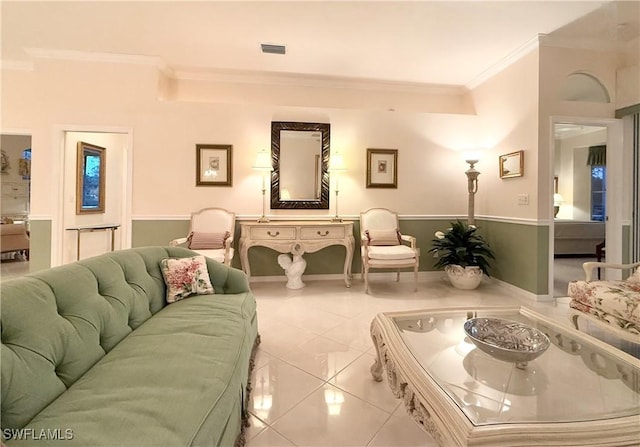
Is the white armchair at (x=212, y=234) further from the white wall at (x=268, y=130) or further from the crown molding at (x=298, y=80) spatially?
the crown molding at (x=298, y=80)

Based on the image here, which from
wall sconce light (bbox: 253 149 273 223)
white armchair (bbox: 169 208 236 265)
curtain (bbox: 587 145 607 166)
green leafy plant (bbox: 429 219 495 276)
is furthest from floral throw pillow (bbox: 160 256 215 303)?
curtain (bbox: 587 145 607 166)

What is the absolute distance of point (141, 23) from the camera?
117 inches

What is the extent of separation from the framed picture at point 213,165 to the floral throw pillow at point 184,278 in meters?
2.07

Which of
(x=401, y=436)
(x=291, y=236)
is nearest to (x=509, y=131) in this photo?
(x=291, y=236)

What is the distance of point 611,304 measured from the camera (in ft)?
6.54

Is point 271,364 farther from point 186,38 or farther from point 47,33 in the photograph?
point 47,33

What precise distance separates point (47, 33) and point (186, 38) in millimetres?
1409

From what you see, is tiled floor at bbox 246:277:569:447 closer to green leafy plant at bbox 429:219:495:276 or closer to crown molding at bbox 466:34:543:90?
green leafy plant at bbox 429:219:495:276

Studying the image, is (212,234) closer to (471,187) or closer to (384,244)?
(384,244)

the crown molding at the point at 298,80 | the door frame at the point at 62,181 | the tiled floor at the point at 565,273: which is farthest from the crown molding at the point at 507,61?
the door frame at the point at 62,181

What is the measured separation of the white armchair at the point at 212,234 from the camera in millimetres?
3393

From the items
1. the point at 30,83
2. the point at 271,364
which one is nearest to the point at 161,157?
the point at 30,83

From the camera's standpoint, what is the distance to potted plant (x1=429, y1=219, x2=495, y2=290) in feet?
12.1

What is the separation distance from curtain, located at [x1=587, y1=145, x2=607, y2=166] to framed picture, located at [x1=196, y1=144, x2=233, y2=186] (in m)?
7.16
